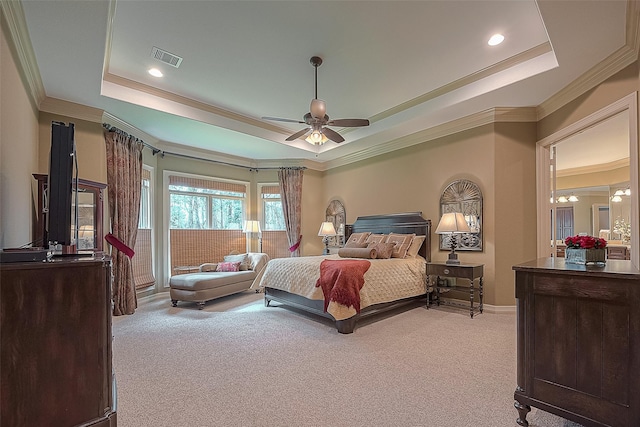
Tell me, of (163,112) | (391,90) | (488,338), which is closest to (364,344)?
(488,338)

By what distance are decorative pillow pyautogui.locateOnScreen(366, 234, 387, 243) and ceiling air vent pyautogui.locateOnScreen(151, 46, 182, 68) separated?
3.76 m

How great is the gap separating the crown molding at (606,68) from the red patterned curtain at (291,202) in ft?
15.0

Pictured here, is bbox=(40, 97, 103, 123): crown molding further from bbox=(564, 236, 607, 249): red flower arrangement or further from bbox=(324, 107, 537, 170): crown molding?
bbox=(564, 236, 607, 249): red flower arrangement

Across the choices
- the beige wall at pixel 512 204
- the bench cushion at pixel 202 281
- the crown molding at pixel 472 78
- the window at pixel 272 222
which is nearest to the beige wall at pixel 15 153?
the bench cushion at pixel 202 281

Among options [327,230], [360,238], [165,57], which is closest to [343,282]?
[360,238]

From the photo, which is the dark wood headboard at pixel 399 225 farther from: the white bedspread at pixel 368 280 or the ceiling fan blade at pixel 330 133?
the ceiling fan blade at pixel 330 133

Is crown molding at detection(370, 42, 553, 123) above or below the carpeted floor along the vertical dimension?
above

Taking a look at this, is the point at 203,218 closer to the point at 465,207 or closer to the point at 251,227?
the point at 251,227

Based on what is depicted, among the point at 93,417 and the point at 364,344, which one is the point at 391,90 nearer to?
the point at 364,344

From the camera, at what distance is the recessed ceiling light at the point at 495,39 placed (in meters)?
2.94

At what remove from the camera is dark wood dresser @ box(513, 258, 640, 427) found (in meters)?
1.51

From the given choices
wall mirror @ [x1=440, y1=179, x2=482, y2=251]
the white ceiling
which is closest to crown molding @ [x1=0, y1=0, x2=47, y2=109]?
the white ceiling

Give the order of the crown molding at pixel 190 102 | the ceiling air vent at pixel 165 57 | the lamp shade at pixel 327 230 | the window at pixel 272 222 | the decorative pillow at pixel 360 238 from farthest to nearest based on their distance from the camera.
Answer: the window at pixel 272 222 → the lamp shade at pixel 327 230 → the decorative pillow at pixel 360 238 → the crown molding at pixel 190 102 → the ceiling air vent at pixel 165 57

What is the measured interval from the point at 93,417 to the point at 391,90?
4305mm
